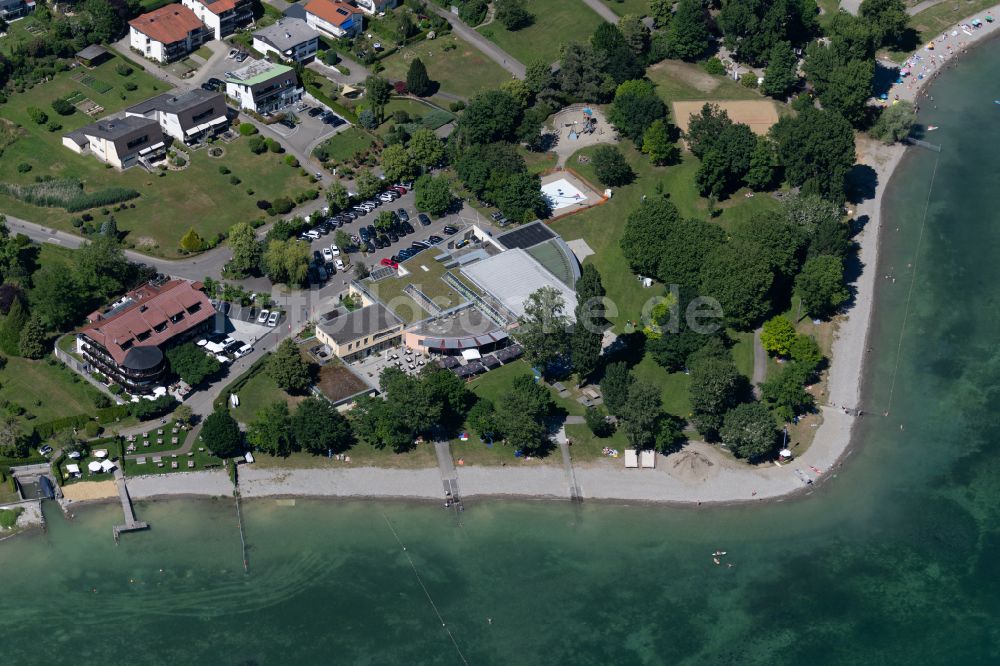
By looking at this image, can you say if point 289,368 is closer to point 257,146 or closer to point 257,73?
point 257,146

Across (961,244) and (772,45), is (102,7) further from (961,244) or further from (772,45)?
Answer: (961,244)

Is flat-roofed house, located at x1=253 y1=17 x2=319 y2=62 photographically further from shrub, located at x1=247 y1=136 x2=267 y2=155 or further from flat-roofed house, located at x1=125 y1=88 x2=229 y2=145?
shrub, located at x1=247 y1=136 x2=267 y2=155

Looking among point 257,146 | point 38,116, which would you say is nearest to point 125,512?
point 257,146

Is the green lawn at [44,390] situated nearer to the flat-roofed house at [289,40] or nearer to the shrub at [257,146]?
the shrub at [257,146]

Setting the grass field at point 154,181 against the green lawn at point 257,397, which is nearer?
the green lawn at point 257,397

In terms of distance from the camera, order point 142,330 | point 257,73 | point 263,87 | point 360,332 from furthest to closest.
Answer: point 257,73 < point 263,87 < point 360,332 < point 142,330

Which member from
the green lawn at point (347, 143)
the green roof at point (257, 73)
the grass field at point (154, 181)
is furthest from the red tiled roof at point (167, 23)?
the green lawn at point (347, 143)

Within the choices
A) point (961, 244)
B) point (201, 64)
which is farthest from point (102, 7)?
point (961, 244)
